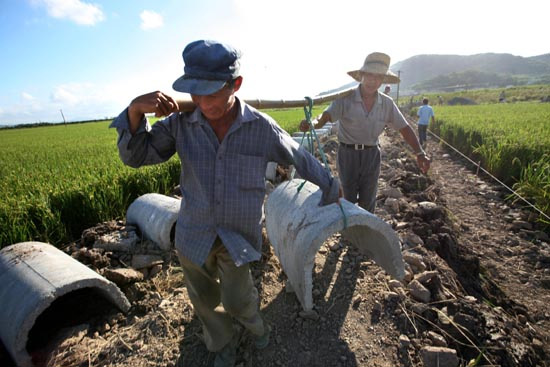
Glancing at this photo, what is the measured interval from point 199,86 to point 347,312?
2067mm

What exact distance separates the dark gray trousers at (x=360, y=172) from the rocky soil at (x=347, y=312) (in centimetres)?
59

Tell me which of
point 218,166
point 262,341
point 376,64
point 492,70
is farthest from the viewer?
point 492,70

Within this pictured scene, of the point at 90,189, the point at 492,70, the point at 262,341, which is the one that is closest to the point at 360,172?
the point at 262,341

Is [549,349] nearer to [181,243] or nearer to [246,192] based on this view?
[246,192]

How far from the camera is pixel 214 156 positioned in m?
1.57

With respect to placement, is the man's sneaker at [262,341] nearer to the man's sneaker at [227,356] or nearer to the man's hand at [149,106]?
the man's sneaker at [227,356]

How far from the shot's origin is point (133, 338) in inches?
90.2

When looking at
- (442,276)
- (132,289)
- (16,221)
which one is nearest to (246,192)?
(132,289)

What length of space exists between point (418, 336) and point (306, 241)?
1.16 m

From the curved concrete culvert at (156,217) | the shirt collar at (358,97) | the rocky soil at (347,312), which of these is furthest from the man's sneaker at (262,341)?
the shirt collar at (358,97)

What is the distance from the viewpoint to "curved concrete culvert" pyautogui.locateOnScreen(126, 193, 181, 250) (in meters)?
3.30

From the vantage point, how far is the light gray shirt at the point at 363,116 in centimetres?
293

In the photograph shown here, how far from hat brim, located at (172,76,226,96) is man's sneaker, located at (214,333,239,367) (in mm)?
1677

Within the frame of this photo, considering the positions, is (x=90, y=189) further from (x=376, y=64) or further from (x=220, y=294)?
(x=376, y=64)
